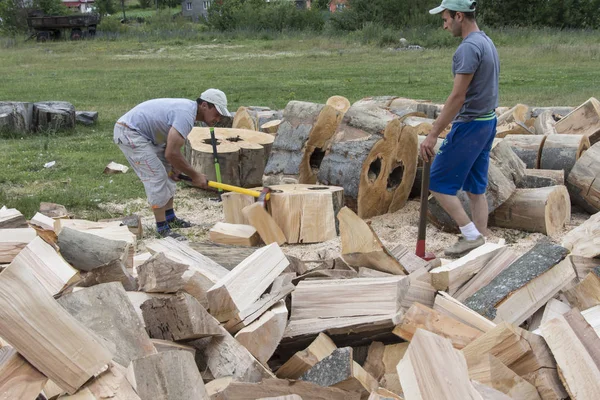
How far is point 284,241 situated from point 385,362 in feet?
8.06

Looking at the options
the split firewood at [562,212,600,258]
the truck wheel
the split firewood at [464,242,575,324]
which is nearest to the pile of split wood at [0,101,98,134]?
the split firewood at [562,212,600,258]

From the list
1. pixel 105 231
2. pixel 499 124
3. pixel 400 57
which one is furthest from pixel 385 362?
pixel 400 57

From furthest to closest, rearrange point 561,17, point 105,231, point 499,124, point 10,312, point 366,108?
point 561,17, point 499,124, point 366,108, point 105,231, point 10,312

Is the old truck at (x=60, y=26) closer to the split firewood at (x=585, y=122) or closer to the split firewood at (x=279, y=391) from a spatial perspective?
the split firewood at (x=585, y=122)

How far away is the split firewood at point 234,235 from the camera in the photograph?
210 inches

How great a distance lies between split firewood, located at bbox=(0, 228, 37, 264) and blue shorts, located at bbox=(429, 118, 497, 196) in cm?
281

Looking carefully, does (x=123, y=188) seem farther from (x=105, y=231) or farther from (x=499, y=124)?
(x=499, y=124)

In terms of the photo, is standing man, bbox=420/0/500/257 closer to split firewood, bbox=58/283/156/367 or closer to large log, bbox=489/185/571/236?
large log, bbox=489/185/571/236

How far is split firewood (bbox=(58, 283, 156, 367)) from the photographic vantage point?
2818mm

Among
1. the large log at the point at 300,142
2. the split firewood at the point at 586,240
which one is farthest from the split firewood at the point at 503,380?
the large log at the point at 300,142

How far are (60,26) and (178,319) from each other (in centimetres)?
3485

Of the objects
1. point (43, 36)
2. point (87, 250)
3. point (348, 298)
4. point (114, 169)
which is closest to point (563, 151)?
point (348, 298)

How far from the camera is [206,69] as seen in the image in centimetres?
2047

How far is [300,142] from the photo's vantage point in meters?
6.55
